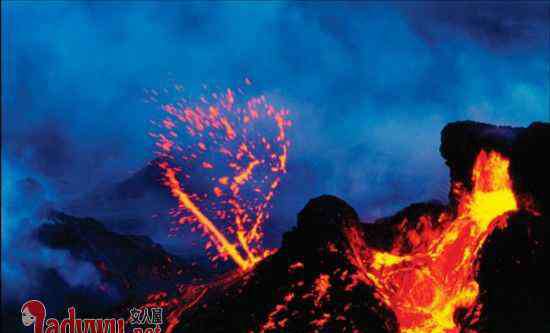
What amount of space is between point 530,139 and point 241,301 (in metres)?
11.1

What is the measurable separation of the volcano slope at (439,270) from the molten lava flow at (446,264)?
0.17ft

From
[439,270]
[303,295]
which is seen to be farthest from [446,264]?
[303,295]

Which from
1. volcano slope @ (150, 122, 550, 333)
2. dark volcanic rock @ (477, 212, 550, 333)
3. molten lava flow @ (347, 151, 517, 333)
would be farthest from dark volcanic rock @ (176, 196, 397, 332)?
dark volcanic rock @ (477, 212, 550, 333)

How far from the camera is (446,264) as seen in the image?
1909cm

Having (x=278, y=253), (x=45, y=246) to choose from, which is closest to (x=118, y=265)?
(x=45, y=246)

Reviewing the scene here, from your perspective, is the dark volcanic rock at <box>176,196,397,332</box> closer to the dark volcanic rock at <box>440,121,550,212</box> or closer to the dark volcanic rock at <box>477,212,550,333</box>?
the dark volcanic rock at <box>477,212,550,333</box>

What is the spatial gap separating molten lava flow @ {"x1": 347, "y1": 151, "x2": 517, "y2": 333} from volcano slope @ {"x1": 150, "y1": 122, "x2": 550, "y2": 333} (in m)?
0.05

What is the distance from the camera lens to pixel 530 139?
644 inches

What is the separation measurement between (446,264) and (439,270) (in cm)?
37

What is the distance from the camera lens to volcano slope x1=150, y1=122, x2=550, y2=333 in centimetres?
1511

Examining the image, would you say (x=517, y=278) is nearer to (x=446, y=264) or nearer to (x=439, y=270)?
(x=446, y=264)

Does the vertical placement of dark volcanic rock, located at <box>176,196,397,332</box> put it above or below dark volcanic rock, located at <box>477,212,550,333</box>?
above

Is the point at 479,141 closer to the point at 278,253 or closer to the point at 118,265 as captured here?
the point at 278,253

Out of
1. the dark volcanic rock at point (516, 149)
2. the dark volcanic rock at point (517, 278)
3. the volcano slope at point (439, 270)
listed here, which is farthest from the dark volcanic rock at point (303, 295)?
the dark volcanic rock at point (516, 149)
